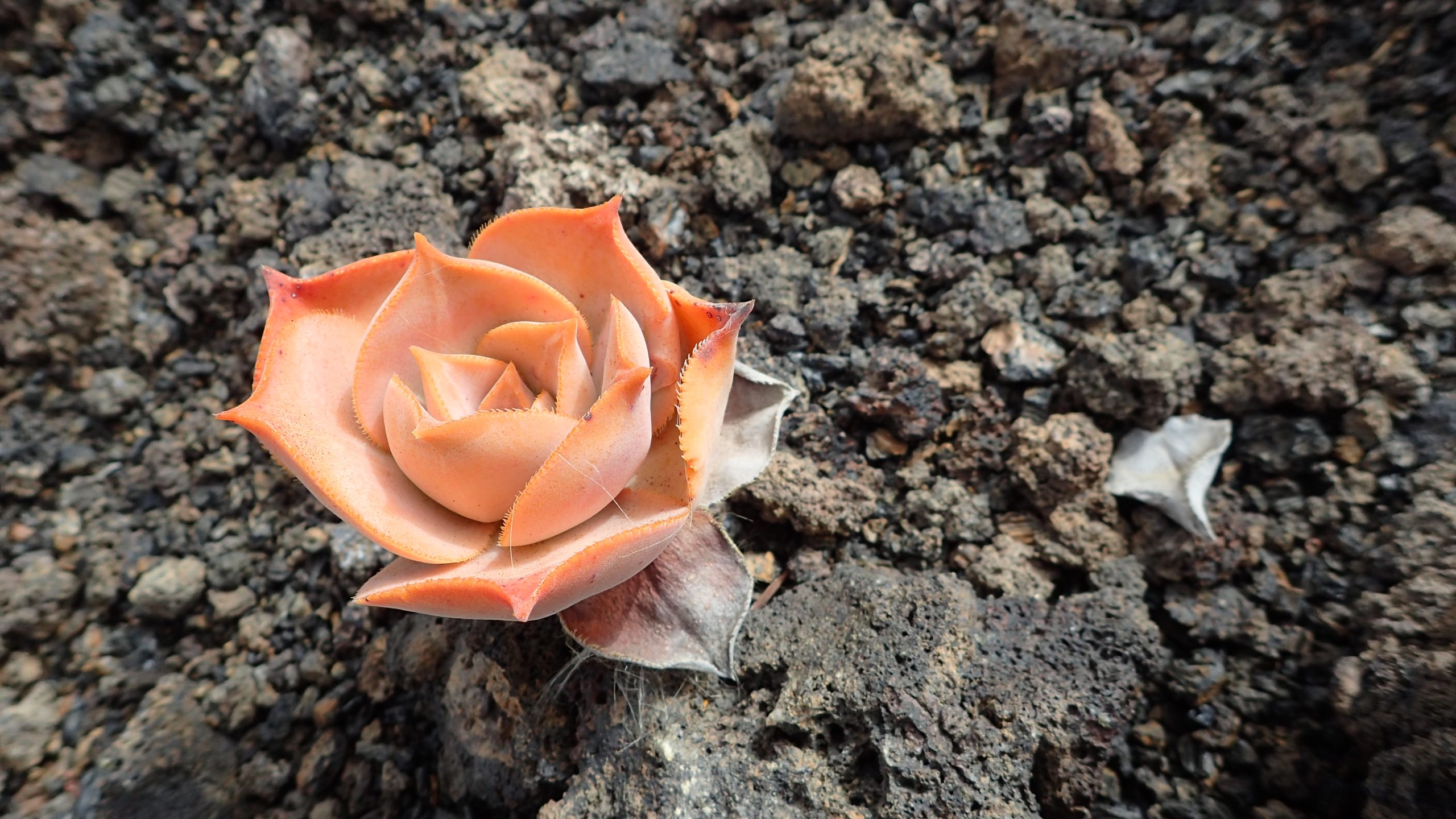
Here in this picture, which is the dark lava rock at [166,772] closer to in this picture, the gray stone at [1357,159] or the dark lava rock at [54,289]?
the dark lava rock at [54,289]

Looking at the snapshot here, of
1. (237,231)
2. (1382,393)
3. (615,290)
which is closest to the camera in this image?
(615,290)

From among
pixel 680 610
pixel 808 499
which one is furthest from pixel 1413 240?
pixel 680 610

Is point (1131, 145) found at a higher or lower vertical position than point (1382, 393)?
higher

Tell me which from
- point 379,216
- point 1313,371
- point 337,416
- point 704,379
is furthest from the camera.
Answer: point 379,216

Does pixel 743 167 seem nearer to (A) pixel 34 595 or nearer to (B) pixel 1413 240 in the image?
(B) pixel 1413 240

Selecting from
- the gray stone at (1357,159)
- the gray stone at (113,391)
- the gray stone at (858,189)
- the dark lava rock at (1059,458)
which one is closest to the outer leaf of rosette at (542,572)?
the dark lava rock at (1059,458)

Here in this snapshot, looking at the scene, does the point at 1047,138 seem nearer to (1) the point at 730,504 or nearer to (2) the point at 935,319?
(2) the point at 935,319

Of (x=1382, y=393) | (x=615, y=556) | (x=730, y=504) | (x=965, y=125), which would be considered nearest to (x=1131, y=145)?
(x=965, y=125)
